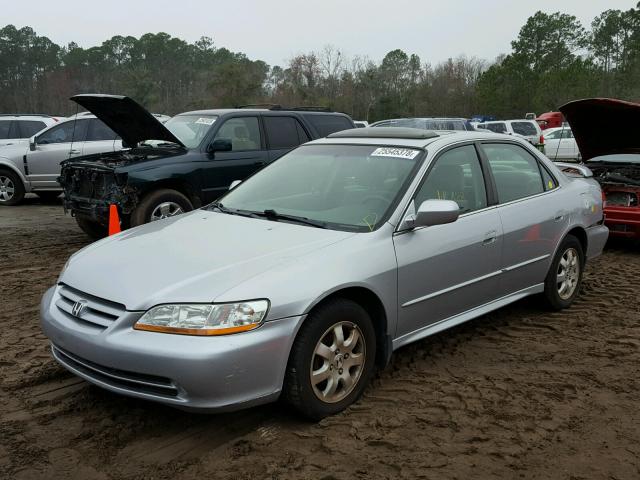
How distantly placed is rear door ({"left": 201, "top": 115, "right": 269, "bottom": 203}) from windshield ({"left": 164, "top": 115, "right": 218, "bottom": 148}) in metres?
0.19

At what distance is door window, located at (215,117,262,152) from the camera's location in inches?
335

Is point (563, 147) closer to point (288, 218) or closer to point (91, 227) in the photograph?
point (91, 227)

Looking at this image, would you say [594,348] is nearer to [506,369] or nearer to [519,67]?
[506,369]

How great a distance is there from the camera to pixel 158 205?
25.2ft

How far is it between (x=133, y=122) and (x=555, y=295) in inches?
221

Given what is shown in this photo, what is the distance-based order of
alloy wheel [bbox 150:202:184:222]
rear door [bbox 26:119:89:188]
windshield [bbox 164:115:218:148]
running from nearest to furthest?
alloy wheel [bbox 150:202:184:222] → windshield [bbox 164:115:218:148] → rear door [bbox 26:119:89:188]

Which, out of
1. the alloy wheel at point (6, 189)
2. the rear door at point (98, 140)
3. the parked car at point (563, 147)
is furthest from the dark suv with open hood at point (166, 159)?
the parked car at point (563, 147)

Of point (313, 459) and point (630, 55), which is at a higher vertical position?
point (630, 55)

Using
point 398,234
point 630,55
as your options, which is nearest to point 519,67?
point 630,55

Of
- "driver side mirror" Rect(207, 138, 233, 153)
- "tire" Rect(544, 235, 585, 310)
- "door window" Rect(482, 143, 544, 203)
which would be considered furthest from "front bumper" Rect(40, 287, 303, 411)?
"driver side mirror" Rect(207, 138, 233, 153)

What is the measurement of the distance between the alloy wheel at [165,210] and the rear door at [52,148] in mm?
5433

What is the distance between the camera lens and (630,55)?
50250 millimetres

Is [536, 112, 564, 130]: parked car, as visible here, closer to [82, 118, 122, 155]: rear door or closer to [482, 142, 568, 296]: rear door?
[82, 118, 122, 155]: rear door

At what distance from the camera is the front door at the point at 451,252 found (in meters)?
3.83
